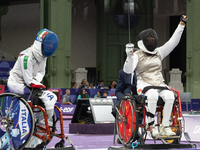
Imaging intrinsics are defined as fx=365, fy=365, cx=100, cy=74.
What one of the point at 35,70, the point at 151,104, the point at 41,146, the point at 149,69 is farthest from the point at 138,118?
the point at 35,70

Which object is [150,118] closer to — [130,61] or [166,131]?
[166,131]

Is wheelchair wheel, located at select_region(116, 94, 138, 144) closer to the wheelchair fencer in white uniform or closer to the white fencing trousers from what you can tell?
the white fencing trousers

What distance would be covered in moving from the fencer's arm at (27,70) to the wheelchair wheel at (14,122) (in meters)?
0.24

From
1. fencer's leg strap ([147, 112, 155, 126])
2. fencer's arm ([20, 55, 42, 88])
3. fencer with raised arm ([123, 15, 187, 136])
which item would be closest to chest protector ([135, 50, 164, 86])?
fencer with raised arm ([123, 15, 187, 136])

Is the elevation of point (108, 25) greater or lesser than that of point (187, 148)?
greater

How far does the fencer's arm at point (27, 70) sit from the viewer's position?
4336 millimetres

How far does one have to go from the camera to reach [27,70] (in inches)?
171

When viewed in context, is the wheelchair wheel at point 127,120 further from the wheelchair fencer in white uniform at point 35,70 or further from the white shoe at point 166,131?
the wheelchair fencer in white uniform at point 35,70

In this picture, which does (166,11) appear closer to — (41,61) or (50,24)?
(50,24)

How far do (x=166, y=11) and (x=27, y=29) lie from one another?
8.37 m

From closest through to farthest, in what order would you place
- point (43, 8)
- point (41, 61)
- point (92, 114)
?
point (41, 61), point (92, 114), point (43, 8)

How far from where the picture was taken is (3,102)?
4.27 metres

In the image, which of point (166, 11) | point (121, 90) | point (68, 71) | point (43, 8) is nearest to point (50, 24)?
point (43, 8)

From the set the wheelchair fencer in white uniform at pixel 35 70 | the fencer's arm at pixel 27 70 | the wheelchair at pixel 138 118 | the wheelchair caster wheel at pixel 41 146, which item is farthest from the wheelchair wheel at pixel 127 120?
the fencer's arm at pixel 27 70
